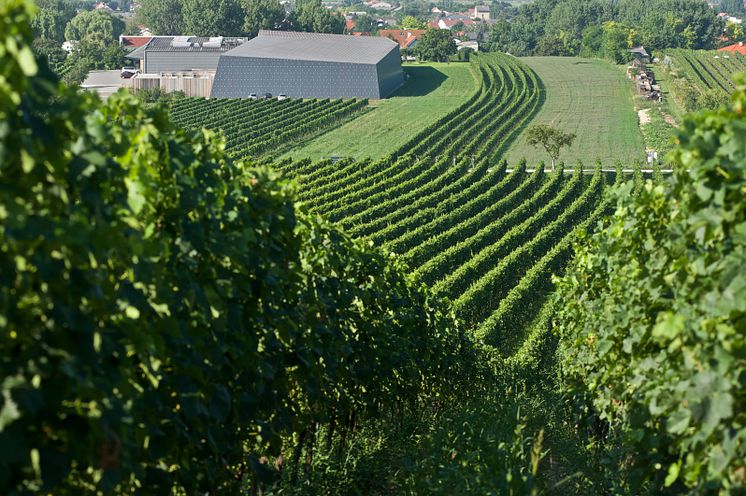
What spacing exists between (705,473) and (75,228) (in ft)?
10.8

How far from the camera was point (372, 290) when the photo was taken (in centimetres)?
987

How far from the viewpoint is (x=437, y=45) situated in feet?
340

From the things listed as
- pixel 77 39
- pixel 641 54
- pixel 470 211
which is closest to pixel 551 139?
pixel 470 211

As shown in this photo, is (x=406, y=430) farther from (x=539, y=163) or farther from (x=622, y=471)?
(x=539, y=163)

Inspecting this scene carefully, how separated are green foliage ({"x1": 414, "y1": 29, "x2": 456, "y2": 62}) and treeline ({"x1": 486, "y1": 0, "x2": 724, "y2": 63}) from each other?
17.0 metres

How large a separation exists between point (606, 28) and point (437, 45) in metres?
35.1

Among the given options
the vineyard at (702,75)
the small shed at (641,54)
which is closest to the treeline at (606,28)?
the small shed at (641,54)

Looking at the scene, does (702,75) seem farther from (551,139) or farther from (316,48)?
(551,139)

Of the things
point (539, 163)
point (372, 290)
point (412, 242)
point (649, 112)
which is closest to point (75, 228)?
point (372, 290)

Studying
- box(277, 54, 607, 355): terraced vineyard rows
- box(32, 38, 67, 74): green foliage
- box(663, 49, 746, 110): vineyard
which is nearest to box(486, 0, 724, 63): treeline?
box(663, 49, 746, 110): vineyard

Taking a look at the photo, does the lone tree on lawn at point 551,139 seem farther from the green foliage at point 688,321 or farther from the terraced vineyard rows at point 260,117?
the green foliage at point 688,321

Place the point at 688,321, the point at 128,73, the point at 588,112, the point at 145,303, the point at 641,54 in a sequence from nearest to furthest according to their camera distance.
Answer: the point at 145,303, the point at 688,321, the point at 588,112, the point at 128,73, the point at 641,54

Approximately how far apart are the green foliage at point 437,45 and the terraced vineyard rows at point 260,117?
99.8ft

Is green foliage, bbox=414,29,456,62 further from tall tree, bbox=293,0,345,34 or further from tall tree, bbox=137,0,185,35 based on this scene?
tall tree, bbox=137,0,185,35
